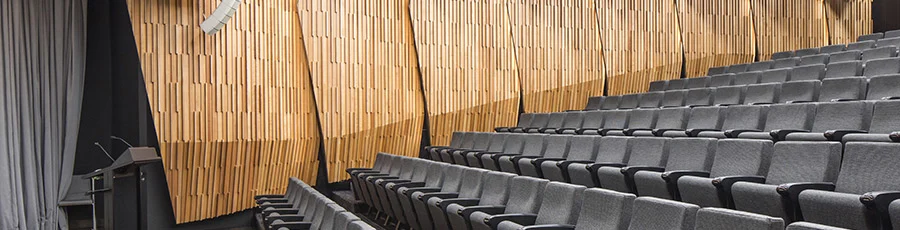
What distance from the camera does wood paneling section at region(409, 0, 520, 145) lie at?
1661 millimetres

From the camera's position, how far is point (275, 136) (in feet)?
4.78

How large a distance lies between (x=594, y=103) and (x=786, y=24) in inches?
28.9

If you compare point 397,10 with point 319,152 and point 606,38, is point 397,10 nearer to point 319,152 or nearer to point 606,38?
point 319,152

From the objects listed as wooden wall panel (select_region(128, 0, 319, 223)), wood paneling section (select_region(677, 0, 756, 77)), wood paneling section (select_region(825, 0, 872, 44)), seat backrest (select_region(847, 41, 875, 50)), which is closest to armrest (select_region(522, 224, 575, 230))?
wooden wall panel (select_region(128, 0, 319, 223))

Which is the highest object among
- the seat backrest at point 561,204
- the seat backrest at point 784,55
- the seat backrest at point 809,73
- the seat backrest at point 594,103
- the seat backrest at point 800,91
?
the seat backrest at point 784,55

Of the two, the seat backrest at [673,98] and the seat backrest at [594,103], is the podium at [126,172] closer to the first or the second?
the seat backrest at [673,98]

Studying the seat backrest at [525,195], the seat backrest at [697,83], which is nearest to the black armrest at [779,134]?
the seat backrest at [525,195]

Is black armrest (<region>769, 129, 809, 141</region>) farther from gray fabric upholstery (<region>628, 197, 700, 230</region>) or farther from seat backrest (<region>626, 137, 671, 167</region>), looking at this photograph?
gray fabric upholstery (<region>628, 197, 700, 230</region>)

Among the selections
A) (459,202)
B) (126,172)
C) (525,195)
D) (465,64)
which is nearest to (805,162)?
(525,195)

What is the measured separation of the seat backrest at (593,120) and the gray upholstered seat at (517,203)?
21.4 inches

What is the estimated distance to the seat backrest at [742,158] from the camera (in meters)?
0.73

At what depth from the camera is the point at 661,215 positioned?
1.82 ft

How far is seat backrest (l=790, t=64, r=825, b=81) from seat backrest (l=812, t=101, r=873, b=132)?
46 centimetres

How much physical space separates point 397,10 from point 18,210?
787 millimetres
